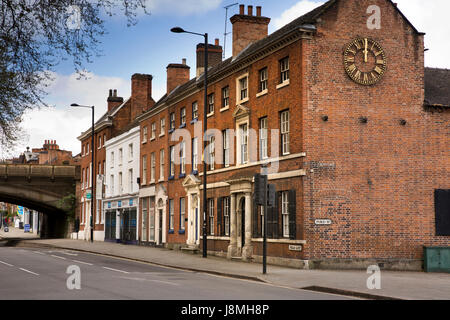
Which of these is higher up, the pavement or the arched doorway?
the arched doorway

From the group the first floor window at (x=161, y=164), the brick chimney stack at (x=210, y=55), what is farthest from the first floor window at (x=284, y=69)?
the first floor window at (x=161, y=164)

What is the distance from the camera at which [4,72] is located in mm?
15977

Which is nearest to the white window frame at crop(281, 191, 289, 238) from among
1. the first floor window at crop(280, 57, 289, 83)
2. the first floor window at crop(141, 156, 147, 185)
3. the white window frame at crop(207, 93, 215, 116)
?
the first floor window at crop(280, 57, 289, 83)

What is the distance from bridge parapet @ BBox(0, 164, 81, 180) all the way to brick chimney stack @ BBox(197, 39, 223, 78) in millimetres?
26611

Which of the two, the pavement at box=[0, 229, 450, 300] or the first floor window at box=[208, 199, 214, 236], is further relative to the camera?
the first floor window at box=[208, 199, 214, 236]

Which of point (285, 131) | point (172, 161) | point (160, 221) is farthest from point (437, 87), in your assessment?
point (160, 221)

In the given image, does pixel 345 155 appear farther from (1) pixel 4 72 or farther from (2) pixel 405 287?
(1) pixel 4 72

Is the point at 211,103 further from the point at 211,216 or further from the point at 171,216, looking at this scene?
the point at 171,216

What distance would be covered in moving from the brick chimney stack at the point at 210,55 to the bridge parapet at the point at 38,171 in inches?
1048

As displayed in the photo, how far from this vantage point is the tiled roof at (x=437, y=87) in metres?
26.3

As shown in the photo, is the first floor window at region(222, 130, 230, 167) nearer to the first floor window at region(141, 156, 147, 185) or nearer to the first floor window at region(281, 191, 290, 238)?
the first floor window at region(281, 191, 290, 238)

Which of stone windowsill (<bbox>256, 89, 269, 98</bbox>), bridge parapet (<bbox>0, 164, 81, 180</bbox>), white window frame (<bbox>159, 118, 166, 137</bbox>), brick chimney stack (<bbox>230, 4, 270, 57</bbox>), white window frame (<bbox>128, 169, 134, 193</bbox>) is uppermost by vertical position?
brick chimney stack (<bbox>230, 4, 270, 57</bbox>)

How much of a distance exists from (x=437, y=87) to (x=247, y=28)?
10.5 m

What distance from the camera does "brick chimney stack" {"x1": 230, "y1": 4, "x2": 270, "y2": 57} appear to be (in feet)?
108
